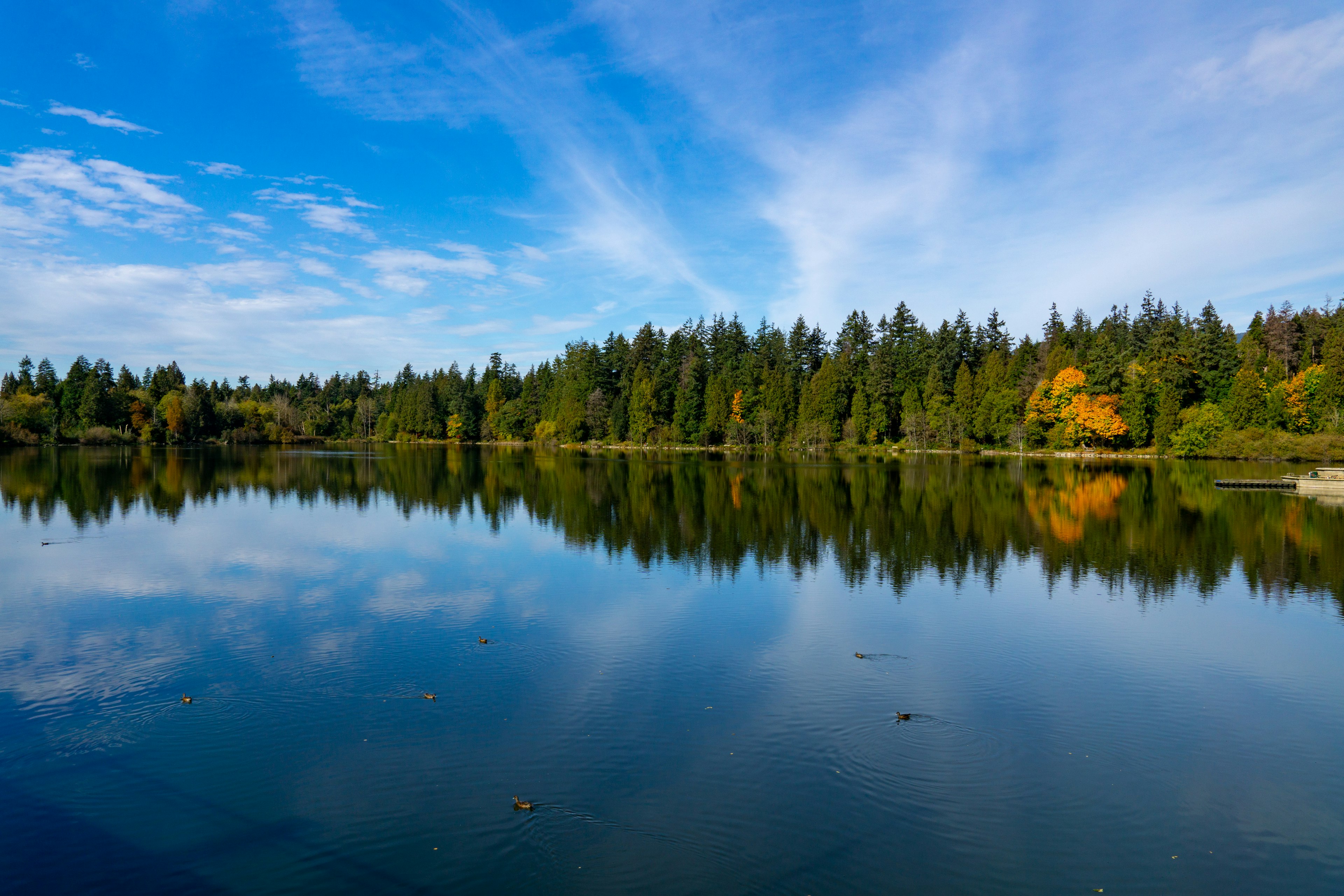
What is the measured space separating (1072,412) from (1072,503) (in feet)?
148

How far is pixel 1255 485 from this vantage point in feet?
122

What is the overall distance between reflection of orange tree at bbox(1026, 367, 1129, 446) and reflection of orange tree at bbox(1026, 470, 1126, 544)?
92.1 feet

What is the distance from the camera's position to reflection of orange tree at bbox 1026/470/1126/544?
23.9 metres

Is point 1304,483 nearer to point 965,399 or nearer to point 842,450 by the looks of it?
point 965,399

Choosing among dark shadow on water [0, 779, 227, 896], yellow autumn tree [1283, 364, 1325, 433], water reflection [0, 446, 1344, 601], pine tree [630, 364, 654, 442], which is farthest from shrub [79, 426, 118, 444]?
yellow autumn tree [1283, 364, 1325, 433]

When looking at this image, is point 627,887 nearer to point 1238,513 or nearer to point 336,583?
point 336,583

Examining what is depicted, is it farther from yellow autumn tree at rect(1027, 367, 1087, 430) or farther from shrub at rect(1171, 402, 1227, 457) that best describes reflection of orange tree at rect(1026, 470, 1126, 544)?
yellow autumn tree at rect(1027, 367, 1087, 430)

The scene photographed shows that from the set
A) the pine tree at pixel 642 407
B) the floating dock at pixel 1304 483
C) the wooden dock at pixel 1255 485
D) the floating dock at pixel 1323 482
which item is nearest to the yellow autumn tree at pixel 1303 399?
the floating dock at pixel 1304 483

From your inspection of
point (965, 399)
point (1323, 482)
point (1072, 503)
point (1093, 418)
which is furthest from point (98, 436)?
point (1323, 482)

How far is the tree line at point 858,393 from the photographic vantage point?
66500 mm

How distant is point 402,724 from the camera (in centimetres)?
802

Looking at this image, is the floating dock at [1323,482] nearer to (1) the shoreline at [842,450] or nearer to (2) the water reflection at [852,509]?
(2) the water reflection at [852,509]

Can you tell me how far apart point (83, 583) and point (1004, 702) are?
1696cm

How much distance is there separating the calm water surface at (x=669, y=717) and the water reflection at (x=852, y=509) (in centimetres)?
36
